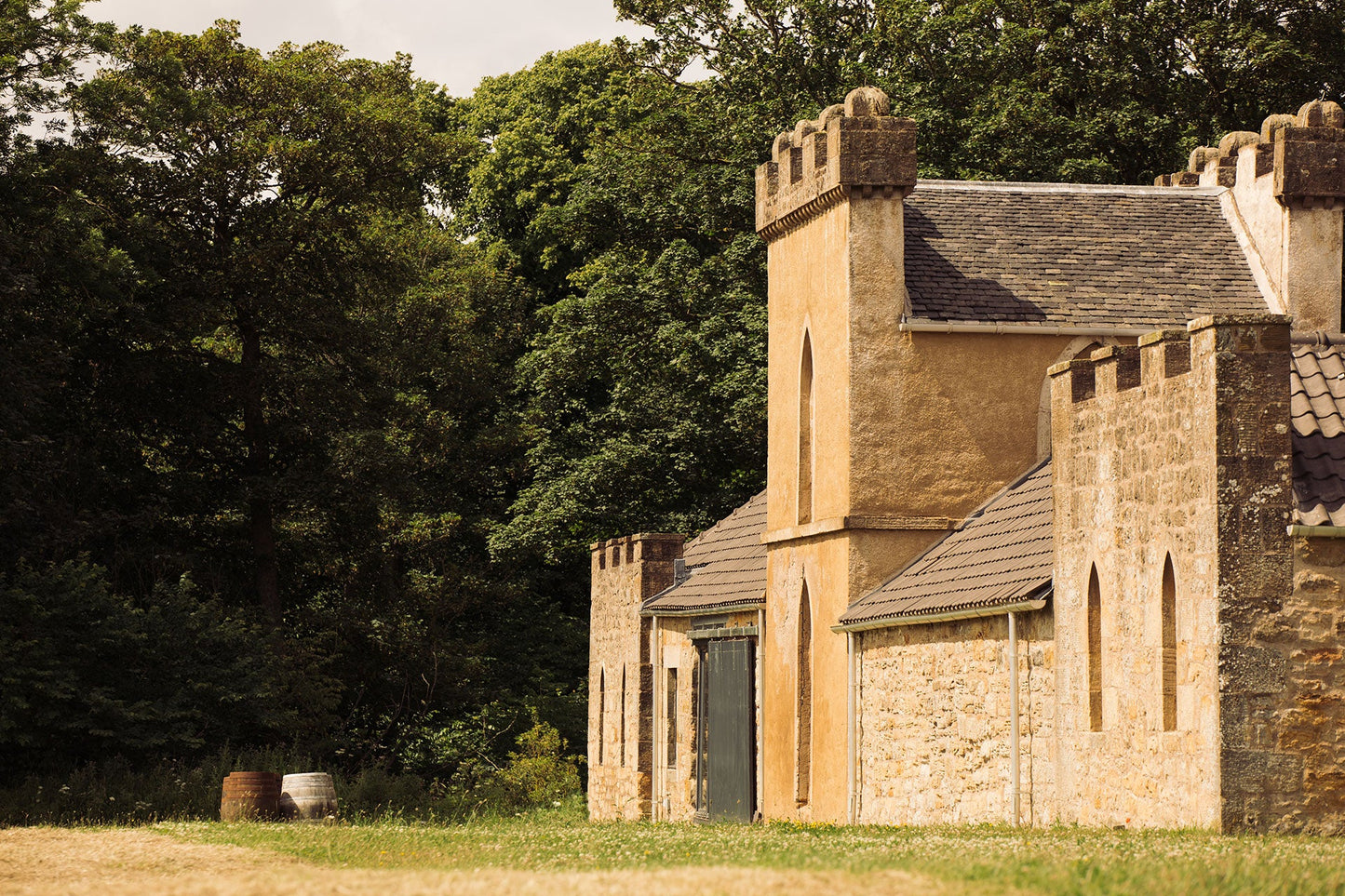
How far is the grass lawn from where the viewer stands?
387 inches

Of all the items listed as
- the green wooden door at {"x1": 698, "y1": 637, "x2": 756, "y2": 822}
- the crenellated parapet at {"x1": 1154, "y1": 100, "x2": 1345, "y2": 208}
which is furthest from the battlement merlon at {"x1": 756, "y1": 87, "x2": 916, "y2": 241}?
the green wooden door at {"x1": 698, "y1": 637, "x2": 756, "y2": 822}

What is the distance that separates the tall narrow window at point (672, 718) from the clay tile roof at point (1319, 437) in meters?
14.7

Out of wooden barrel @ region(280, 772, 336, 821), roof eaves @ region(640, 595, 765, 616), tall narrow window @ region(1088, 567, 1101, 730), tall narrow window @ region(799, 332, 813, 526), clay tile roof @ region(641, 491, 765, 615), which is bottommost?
wooden barrel @ region(280, 772, 336, 821)

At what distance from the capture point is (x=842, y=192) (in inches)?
899

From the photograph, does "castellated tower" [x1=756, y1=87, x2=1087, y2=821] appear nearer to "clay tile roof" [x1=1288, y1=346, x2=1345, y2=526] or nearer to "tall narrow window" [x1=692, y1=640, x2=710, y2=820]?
"tall narrow window" [x1=692, y1=640, x2=710, y2=820]

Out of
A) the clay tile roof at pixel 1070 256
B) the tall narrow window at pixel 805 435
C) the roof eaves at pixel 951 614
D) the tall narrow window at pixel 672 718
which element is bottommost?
the tall narrow window at pixel 672 718

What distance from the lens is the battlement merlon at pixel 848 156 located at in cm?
2272

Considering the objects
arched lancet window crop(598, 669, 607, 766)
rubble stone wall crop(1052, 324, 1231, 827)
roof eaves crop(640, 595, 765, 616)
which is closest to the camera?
rubble stone wall crop(1052, 324, 1231, 827)

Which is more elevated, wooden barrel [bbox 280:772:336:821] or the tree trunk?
the tree trunk

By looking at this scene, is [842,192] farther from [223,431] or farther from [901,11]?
[223,431]

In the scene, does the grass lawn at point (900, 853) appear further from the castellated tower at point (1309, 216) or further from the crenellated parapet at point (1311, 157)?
the crenellated parapet at point (1311, 157)

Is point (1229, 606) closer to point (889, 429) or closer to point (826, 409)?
point (889, 429)

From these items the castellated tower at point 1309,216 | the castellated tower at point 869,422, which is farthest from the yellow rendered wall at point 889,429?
the castellated tower at point 1309,216

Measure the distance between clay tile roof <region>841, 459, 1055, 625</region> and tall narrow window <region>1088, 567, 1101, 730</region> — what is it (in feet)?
3.41
